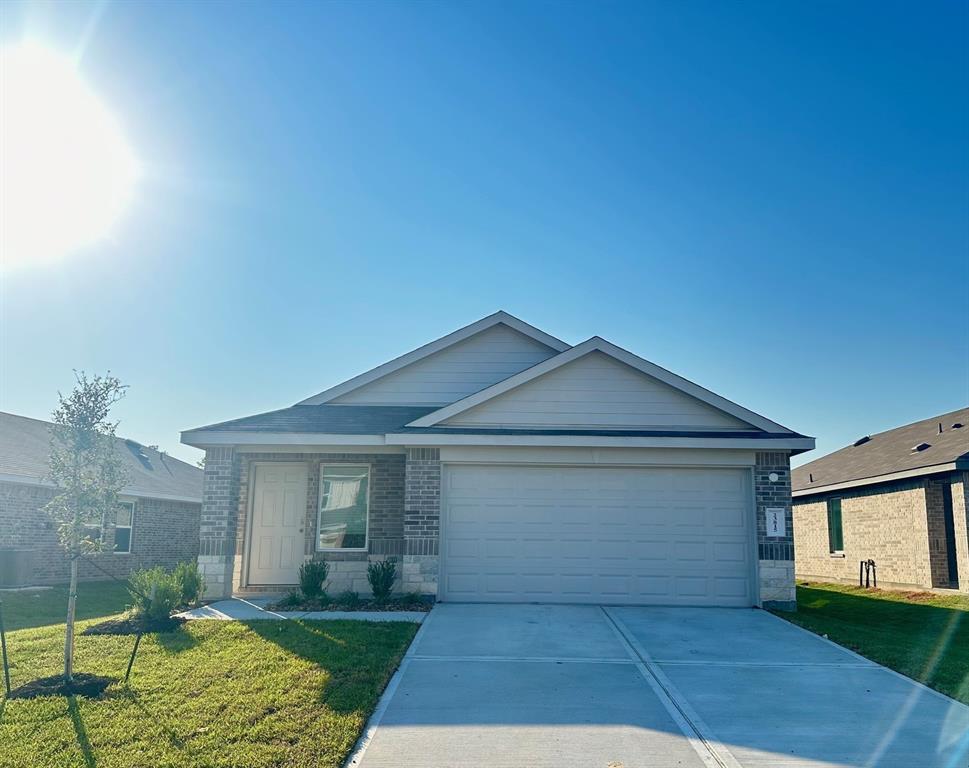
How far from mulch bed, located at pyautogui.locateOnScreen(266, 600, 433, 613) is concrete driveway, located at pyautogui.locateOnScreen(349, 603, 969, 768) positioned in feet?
5.17

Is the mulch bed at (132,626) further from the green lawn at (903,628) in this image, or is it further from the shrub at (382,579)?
the green lawn at (903,628)

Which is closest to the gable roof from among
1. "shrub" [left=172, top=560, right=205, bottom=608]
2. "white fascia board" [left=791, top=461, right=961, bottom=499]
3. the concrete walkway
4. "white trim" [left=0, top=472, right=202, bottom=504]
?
"white fascia board" [left=791, top=461, right=961, bottom=499]

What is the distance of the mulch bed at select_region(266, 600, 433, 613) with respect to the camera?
11.3 meters

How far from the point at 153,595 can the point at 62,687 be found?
2.81 m

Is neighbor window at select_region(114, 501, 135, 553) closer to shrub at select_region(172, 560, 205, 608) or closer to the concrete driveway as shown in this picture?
shrub at select_region(172, 560, 205, 608)

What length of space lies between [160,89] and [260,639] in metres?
7.35

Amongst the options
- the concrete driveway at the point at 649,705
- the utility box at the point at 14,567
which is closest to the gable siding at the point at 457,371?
the concrete driveway at the point at 649,705

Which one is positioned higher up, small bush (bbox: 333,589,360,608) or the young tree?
the young tree

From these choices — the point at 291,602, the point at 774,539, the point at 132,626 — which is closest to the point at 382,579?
the point at 291,602

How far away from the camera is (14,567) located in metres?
16.4

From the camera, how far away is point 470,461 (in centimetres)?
Answer: 1230

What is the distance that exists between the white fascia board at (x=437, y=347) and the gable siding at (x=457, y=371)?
4.8 inches

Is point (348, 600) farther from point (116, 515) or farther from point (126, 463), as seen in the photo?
point (126, 463)

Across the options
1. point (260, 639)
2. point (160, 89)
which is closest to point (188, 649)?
point (260, 639)
